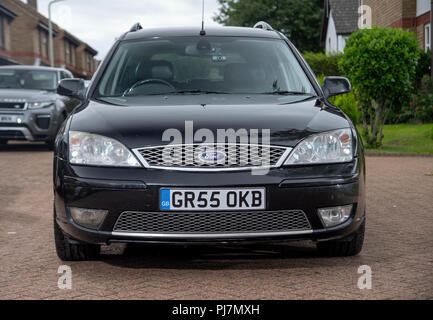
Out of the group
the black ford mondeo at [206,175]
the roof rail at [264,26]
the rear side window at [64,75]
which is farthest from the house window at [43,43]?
the black ford mondeo at [206,175]

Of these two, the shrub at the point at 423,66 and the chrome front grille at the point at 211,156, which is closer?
the chrome front grille at the point at 211,156

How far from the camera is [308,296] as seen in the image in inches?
152

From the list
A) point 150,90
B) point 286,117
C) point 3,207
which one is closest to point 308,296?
point 286,117

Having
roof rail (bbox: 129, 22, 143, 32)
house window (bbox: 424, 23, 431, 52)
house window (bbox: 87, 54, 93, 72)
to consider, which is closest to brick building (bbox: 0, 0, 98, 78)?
house window (bbox: 87, 54, 93, 72)

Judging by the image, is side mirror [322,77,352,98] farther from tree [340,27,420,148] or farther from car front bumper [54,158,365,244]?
tree [340,27,420,148]

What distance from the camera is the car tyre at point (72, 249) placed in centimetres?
461

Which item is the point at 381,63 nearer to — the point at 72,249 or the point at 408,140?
the point at 408,140

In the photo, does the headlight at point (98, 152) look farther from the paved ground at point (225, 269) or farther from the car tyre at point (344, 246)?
the car tyre at point (344, 246)

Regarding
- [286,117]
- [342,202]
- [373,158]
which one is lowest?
[373,158]

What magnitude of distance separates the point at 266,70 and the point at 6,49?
39824mm

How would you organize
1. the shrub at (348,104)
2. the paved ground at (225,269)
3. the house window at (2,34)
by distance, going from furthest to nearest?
the house window at (2,34)
the shrub at (348,104)
the paved ground at (225,269)

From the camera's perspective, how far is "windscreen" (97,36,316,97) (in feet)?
17.4

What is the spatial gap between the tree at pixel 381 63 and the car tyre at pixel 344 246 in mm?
9867

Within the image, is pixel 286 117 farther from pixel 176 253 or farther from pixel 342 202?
pixel 176 253
